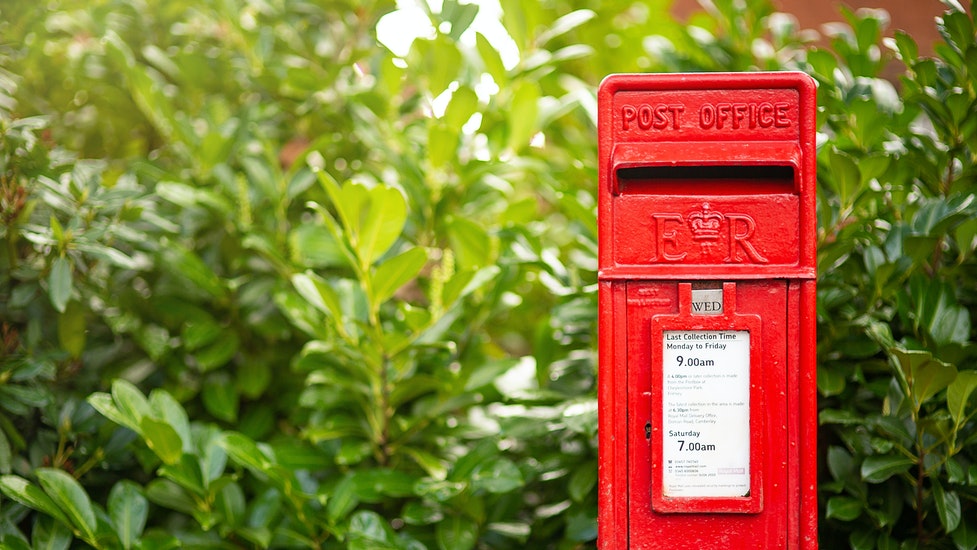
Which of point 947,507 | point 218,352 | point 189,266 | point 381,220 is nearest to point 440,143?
point 381,220

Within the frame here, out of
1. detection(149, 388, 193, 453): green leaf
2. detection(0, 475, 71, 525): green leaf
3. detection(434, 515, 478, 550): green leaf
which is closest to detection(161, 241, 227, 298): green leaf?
detection(149, 388, 193, 453): green leaf

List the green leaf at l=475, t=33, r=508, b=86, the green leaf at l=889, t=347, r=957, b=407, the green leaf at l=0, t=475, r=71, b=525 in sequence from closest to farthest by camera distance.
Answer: the green leaf at l=889, t=347, r=957, b=407 < the green leaf at l=0, t=475, r=71, b=525 < the green leaf at l=475, t=33, r=508, b=86

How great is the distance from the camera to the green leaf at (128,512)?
207 cm

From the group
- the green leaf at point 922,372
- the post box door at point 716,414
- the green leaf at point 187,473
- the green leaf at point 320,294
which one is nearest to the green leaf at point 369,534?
the green leaf at point 187,473

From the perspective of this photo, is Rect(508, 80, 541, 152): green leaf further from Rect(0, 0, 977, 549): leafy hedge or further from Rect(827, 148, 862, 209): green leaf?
Rect(827, 148, 862, 209): green leaf

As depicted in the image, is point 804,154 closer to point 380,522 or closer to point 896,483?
point 896,483

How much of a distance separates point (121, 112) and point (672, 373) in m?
2.38

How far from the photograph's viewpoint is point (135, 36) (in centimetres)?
308

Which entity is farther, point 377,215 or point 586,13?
point 586,13

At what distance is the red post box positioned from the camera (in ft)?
5.24

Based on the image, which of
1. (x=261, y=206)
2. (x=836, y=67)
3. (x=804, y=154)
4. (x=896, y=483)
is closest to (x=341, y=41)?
(x=261, y=206)

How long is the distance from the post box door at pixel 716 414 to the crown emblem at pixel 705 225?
0.32 ft

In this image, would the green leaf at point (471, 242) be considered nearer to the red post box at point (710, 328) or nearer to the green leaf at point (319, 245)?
the green leaf at point (319, 245)

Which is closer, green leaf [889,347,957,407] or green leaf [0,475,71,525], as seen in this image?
green leaf [889,347,957,407]
